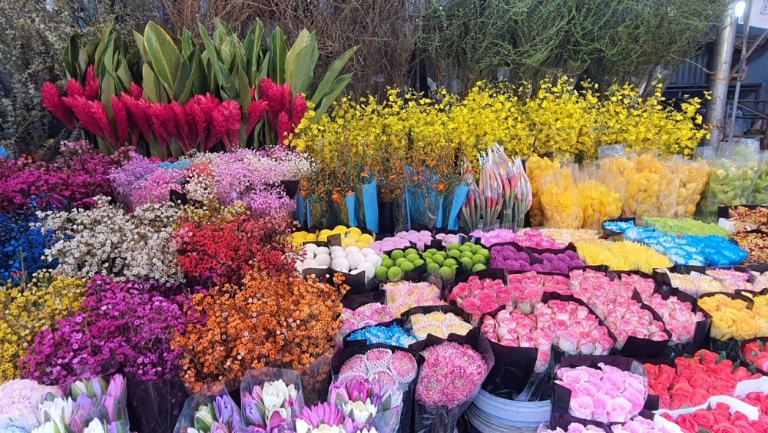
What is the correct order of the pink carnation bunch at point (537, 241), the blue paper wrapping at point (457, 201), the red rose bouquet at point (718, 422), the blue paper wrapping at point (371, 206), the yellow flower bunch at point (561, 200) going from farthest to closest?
the yellow flower bunch at point (561, 200)
the blue paper wrapping at point (457, 201)
the blue paper wrapping at point (371, 206)
the pink carnation bunch at point (537, 241)
the red rose bouquet at point (718, 422)

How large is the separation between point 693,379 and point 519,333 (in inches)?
22.1

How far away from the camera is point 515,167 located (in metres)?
3.24

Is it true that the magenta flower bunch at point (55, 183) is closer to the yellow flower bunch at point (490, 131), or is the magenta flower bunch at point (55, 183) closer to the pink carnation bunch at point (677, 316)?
the yellow flower bunch at point (490, 131)

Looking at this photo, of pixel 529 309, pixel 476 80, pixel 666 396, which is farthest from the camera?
pixel 476 80

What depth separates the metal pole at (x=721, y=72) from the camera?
4801 millimetres

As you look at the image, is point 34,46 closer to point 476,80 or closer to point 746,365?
point 476,80

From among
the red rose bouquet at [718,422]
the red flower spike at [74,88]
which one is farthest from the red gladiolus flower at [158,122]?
the red rose bouquet at [718,422]

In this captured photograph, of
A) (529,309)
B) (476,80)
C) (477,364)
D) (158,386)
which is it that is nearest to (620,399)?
(477,364)

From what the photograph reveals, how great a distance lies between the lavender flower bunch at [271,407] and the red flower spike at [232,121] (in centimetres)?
242

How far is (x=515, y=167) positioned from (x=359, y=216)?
1093 mm

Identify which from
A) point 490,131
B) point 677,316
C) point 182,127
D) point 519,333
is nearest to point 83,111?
point 182,127

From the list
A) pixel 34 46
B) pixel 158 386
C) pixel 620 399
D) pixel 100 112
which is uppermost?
pixel 34 46

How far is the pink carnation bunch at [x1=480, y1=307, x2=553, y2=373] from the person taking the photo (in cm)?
165

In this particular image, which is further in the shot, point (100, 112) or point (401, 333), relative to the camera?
point (100, 112)
